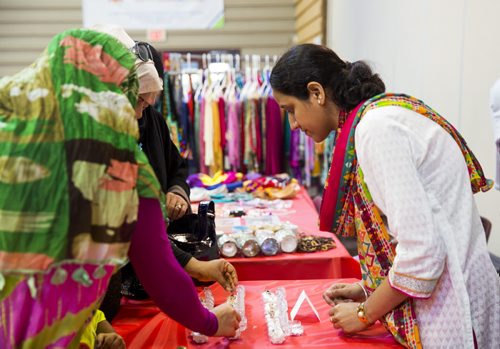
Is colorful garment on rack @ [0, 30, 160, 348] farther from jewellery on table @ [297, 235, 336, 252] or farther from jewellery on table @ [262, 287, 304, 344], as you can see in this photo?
jewellery on table @ [297, 235, 336, 252]

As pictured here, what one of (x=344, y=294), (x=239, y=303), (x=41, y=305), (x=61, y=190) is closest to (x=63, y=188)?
(x=61, y=190)

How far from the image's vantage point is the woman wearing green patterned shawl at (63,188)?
77 cm

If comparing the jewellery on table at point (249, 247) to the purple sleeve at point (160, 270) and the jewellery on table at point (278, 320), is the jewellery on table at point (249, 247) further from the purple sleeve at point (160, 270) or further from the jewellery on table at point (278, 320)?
the purple sleeve at point (160, 270)

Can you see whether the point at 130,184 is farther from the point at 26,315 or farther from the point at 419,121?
the point at 419,121

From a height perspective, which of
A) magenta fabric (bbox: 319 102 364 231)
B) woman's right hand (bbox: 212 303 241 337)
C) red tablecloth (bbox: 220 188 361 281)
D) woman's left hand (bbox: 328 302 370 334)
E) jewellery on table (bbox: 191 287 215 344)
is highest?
magenta fabric (bbox: 319 102 364 231)

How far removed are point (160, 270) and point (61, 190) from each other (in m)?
0.29

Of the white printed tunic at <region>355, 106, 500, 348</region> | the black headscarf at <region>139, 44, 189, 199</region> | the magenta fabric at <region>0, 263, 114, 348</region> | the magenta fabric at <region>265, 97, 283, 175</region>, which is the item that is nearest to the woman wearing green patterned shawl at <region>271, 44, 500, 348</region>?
the white printed tunic at <region>355, 106, 500, 348</region>

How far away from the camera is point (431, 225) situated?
109cm

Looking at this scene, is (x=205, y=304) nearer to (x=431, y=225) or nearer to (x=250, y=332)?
(x=250, y=332)

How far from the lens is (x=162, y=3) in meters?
6.26

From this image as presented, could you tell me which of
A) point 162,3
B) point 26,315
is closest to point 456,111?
point 26,315

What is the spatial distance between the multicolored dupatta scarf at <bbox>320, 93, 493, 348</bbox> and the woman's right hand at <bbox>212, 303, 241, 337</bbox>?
393 mm

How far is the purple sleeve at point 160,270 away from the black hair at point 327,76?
2.23ft

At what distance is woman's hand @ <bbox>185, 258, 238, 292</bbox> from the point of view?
1560 millimetres
